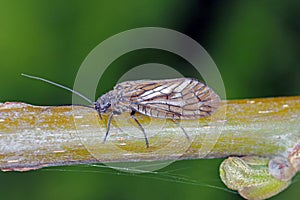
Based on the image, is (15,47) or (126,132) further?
(15,47)

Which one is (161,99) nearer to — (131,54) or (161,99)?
(161,99)

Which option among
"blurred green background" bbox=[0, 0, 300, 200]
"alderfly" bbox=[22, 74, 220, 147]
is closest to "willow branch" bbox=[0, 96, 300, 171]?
"alderfly" bbox=[22, 74, 220, 147]

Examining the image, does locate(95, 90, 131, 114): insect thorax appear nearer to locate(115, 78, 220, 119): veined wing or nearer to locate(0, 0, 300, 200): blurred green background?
locate(115, 78, 220, 119): veined wing

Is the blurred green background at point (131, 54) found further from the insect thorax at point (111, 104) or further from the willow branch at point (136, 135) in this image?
the willow branch at point (136, 135)

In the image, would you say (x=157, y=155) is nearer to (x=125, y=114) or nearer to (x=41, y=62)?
(x=125, y=114)

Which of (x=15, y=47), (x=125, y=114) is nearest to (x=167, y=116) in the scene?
(x=125, y=114)

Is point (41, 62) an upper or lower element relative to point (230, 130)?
upper

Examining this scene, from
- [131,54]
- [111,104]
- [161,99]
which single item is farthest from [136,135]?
[131,54]
